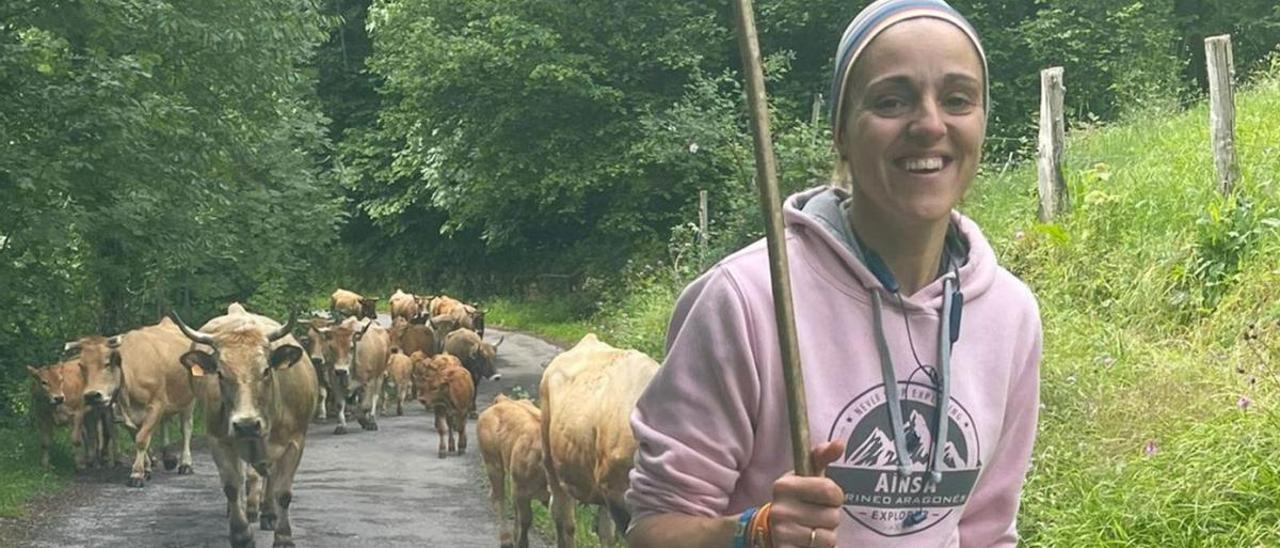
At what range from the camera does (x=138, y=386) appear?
60.5 feet

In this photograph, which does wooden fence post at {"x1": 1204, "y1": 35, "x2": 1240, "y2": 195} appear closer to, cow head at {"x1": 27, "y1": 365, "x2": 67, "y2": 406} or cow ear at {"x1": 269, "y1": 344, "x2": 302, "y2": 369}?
cow ear at {"x1": 269, "y1": 344, "x2": 302, "y2": 369}

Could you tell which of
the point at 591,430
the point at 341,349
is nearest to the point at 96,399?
the point at 341,349

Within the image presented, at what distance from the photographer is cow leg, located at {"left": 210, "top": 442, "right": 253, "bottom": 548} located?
41.6 feet

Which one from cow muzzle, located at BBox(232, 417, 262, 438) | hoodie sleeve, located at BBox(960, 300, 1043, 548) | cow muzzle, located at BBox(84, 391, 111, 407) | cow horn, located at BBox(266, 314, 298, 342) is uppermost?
hoodie sleeve, located at BBox(960, 300, 1043, 548)

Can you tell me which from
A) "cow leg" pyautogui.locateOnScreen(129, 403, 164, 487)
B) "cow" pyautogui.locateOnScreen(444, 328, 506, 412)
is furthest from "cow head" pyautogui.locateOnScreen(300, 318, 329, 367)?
"cow leg" pyautogui.locateOnScreen(129, 403, 164, 487)

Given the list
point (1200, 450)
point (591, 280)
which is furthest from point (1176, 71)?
point (1200, 450)

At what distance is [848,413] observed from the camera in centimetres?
246

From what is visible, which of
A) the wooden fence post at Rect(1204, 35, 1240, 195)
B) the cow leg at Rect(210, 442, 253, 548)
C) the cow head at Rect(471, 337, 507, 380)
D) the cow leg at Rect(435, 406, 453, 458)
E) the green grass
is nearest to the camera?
the green grass

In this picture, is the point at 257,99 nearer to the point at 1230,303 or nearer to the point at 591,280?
the point at 1230,303

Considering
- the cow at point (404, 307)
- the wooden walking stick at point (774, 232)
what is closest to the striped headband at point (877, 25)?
the wooden walking stick at point (774, 232)

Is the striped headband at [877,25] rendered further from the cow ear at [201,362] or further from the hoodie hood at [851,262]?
the cow ear at [201,362]

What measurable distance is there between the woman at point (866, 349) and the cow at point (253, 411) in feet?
34.9

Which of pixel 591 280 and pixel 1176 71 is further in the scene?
pixel 591 280

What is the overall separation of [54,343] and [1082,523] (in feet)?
57.2
